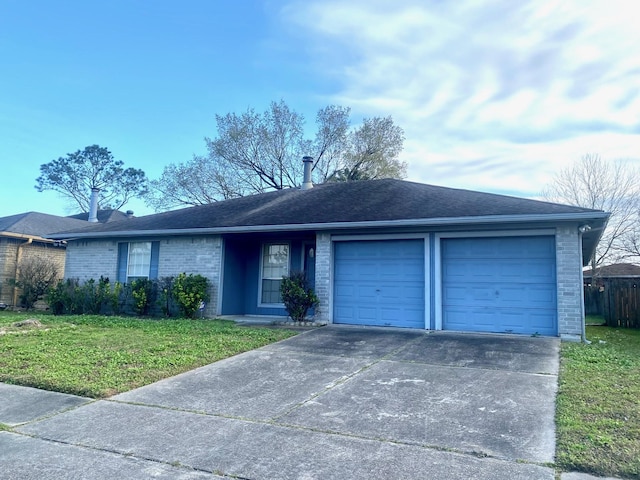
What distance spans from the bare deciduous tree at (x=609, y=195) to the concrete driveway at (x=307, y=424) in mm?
22620

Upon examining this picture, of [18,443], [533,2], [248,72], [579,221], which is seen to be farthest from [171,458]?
[248,72]

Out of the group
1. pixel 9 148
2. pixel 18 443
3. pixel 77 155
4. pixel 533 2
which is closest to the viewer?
pixel 18 443

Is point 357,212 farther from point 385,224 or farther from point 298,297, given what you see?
point 298,297

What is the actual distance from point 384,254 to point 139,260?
7761 mm

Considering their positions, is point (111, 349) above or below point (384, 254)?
below

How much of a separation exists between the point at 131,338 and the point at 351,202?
267 inches

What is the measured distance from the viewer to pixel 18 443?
3.91 metres

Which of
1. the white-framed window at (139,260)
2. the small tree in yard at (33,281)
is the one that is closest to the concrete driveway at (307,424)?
the white-framed window at (139,260)

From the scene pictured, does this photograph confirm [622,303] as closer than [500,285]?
No

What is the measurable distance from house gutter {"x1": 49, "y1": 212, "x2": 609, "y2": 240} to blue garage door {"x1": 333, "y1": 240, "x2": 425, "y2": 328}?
727 millimetres

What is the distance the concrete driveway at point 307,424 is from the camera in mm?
3418

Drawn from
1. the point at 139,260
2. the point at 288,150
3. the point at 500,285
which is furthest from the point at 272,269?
the point at 288,150

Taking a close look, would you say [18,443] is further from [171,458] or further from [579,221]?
[579,221]

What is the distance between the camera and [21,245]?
17.7 m
